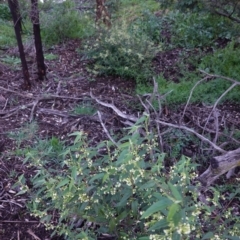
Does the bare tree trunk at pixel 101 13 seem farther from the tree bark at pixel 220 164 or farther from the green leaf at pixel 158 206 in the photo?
the green leaf at pixel 158 206

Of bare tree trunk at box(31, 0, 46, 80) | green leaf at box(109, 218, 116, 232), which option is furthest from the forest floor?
green leaf at box(109, 218, 116, 232)

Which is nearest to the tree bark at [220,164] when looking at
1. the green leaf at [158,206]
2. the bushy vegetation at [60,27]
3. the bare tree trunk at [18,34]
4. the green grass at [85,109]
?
the green grass at [85,109]

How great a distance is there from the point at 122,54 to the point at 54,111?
56.0 inches

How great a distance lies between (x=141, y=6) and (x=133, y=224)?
7.30 meters

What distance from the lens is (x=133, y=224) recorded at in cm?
243

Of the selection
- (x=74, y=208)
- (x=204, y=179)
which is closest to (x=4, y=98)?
(x=204, y=179)

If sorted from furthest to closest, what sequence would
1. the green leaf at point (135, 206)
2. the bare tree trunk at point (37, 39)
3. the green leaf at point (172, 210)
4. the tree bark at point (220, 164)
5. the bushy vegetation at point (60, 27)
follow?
the bushy vegetation at point (60, 27), the bare tree trunk at point (37, 39), the tree bark at point (220, 164), the green leaf at point (135, 206), the green leaf at point (172, 210)

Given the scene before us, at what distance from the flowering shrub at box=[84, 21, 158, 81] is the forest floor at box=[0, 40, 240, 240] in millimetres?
139

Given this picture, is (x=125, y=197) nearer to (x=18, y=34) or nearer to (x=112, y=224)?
(x=112, y=224)

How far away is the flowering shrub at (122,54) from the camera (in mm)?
5656

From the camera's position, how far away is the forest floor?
3.45 meters

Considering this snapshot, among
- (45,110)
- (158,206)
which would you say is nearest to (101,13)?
(45,110)

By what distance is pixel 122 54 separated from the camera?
227 inches

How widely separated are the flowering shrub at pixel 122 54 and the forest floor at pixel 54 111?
139mm
